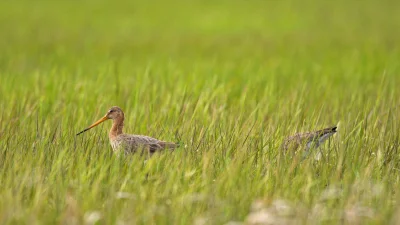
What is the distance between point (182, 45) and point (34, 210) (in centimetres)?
1309

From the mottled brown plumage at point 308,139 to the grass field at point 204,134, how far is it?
0.48ft

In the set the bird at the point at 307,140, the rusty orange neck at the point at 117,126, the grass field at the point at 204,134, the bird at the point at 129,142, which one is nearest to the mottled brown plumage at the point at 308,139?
the bird at the point at 307,140

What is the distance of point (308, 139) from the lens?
6738mm

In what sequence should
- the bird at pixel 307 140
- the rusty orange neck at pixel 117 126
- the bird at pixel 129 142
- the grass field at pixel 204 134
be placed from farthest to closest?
the rusty orange neck at pixel 117 126 < the bird at pixel 129 142 < the bird at pixel 307 140 < the grass field at pixel 204 134

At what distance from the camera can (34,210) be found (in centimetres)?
471

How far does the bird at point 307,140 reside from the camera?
6406 millimetres

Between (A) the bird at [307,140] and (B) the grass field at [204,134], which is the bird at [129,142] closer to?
(B) the grass field at [204,134]

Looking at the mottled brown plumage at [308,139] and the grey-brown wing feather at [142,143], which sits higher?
the mottled brown plumage at [308,139]

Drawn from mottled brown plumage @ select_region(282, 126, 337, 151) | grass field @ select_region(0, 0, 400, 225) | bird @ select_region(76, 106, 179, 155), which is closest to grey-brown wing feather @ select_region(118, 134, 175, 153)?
bird @ select_region(76, 106, 179, 155)

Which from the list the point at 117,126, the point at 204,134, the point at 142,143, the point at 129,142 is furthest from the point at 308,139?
the point at 117,126

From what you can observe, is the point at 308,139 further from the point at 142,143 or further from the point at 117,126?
the point at 117,126

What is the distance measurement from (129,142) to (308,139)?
4.84 feet

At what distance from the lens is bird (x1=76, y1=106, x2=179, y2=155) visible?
6.59 m

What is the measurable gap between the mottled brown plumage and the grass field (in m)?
0.15
